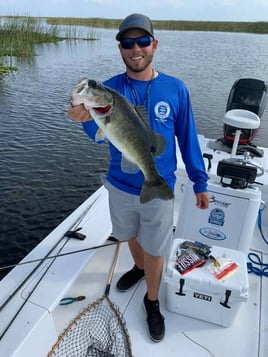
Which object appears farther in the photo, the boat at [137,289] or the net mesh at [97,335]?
the net mesh at [97,335]

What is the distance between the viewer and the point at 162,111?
1959 millimetres

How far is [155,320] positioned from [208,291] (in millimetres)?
481

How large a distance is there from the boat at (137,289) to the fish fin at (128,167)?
861mm

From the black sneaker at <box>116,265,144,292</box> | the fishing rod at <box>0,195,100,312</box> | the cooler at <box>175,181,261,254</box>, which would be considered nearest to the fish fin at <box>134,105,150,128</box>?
the cooler at <box>175,181,261,254</box>

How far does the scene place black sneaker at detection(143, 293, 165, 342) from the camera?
2.30 m

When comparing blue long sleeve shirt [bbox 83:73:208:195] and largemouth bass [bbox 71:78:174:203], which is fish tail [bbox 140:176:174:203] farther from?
blue long sleeve shirt [bbox 83:73:208:195]

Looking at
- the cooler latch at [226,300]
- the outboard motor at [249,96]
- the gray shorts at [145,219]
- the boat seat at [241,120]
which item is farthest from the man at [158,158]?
the outboard motor at [249,96]

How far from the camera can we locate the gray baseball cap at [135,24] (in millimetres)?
1858

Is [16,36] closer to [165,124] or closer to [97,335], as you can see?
[165,124]

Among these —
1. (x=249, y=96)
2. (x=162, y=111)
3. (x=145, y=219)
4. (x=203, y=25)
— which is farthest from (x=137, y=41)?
(x=203, y=25)

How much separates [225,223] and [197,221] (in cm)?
27

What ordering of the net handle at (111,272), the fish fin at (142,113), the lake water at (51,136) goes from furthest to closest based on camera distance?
the lake water at (51,136), the net handle at (111,272), the fish fin at (142,113)

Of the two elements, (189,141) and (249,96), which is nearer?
(189,141)

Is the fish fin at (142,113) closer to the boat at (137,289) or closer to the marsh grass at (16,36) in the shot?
the boat at (137,289)
